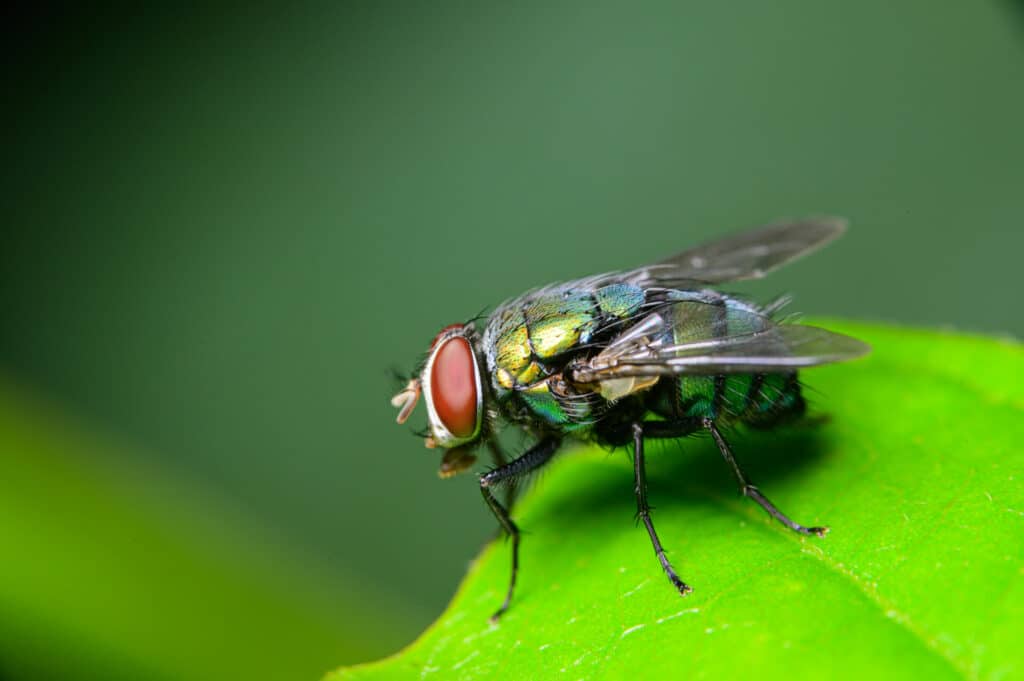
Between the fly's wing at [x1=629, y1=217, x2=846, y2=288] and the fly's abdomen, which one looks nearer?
the fly's abdomen

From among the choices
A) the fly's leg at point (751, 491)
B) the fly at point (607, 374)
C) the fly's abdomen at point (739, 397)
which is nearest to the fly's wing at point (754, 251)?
the fly at point (607, 374)

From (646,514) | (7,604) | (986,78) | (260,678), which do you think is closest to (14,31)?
(7,604)

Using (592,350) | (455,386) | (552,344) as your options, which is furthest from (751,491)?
(455,386)

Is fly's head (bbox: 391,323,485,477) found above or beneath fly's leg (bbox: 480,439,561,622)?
above

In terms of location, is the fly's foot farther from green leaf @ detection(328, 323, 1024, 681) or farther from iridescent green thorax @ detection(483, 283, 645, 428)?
iridescent green thorax @ detection(483, 283, 645, 428)

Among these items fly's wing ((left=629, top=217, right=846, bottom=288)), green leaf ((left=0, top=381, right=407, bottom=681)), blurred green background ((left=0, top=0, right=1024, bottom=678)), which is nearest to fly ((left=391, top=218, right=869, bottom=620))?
fly's wing ((left=629, top=217, right=846, bottom=288))

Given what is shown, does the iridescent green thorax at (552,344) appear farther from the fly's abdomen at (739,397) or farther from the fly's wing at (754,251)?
the fly's wing at (754,251)
